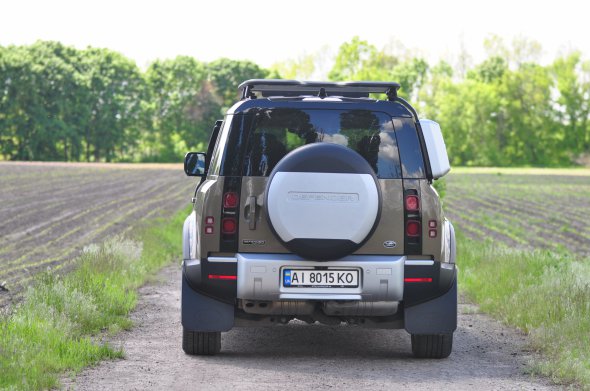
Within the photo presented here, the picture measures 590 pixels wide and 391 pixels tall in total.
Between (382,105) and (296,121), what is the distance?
27.2 inches

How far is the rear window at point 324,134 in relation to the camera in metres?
8.01

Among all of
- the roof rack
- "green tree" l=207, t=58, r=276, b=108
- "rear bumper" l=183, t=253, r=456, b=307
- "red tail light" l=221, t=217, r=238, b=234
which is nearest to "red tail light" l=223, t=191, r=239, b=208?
"red tail light" l=221, t=217, r=238, b=234

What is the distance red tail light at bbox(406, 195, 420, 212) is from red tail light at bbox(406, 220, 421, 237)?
93 millimetres

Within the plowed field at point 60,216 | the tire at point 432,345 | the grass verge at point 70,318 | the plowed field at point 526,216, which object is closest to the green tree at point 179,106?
the plowed field at point 60,216

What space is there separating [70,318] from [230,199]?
2614mm

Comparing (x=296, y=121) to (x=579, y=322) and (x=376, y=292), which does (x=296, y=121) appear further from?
(x=579, y=322)

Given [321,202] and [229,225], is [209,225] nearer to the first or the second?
[229,225]

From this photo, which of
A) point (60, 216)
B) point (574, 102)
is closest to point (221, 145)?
point (60, 216)

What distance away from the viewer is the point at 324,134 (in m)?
8.11

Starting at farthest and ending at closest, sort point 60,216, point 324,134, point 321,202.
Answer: point 60,216 < point 324,134 < point 321,202

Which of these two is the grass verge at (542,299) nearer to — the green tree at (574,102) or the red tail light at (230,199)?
the red tail light at (230,199)

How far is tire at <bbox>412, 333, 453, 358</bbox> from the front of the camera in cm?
839

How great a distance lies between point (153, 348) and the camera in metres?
8.82

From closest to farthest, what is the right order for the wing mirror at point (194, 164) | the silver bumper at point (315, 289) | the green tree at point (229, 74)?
1. the silver bumper at point (315, 289)
2. the wing mirror at point (194, 164)
3. the green tree at point (229, 74)
